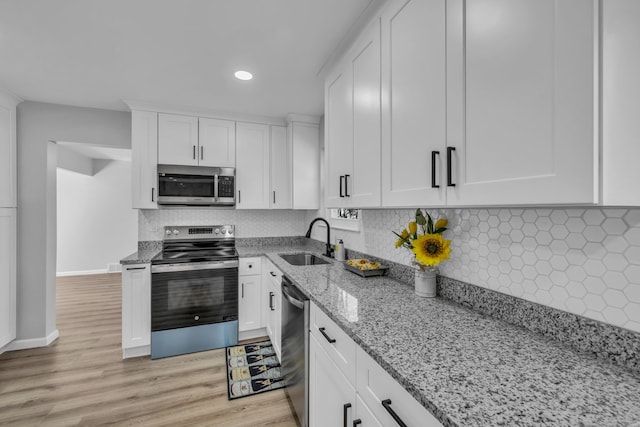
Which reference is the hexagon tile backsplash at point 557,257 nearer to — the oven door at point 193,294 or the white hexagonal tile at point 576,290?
the white hexagonal tile at point 576,290

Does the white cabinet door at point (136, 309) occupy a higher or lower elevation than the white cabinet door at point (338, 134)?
lower

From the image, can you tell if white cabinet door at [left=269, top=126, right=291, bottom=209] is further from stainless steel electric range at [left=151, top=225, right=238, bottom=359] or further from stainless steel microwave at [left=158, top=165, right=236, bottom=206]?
stainless steel electric range at [left=151, top=225, right=238, bottom=359]

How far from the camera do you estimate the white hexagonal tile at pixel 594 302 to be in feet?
2.90

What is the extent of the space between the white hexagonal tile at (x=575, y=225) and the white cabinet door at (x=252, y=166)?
2.77 meters

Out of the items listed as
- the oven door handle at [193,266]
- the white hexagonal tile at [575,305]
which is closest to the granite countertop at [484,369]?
the white hexagonal tile at [575,305]

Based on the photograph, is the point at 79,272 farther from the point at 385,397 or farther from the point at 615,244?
the point at 615,244

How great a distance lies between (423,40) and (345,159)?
2.70ft

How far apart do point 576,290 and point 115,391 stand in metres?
2.83

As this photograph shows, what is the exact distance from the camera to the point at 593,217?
2.99 feet

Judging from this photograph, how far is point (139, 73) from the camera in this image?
223 cm

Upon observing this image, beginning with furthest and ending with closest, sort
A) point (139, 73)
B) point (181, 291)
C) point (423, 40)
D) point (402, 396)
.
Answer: point (181, 291) → point (139, 73) → point (423, 40) → point (402, 396)

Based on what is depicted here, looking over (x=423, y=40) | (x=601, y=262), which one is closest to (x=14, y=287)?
(x=423, y=40)

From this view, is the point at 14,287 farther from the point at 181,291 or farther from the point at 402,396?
the point at 402,396

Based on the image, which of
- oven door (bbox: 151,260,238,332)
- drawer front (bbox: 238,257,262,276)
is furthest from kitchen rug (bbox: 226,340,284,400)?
drawer front (bbox: 238,257,262,276)
